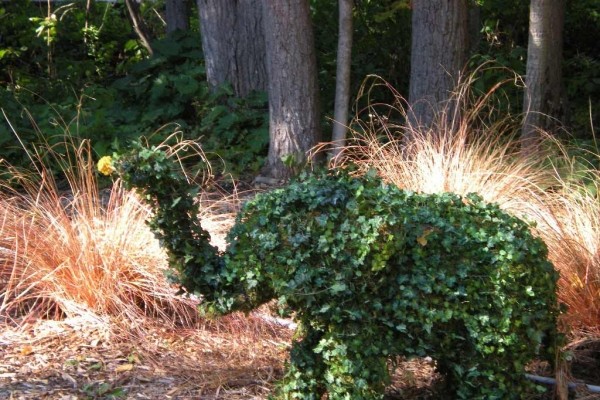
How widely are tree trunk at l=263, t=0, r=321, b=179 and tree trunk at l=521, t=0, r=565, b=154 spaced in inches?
74.0

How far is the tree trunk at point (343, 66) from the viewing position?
758cm

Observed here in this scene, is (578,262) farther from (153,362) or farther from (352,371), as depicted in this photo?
(153,362)

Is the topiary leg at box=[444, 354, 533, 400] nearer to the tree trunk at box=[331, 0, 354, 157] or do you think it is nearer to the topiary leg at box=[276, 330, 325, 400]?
the topiary leg at box=[276, 330, 325, 400]

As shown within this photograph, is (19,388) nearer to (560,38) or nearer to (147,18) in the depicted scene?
(560,38)

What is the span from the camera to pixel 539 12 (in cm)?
725

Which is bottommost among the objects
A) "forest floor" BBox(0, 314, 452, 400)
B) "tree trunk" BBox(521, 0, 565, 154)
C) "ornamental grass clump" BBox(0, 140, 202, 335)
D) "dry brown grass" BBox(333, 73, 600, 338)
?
"forest floor" BBox(0, 314, 452, 400)

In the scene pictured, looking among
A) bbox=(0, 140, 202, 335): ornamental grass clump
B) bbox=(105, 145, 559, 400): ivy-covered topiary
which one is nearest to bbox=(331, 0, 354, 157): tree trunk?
bbox=(0, 140, 202, 335): ornamental grass clump

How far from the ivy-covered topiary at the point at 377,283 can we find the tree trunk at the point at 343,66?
13.5ft

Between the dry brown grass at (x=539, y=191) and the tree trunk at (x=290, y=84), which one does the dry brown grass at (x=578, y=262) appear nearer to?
the dry brown grass at (x=539, y=191)

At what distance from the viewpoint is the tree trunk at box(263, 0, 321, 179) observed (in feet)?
24.4

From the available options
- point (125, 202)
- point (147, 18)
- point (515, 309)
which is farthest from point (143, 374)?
point (147, 18)

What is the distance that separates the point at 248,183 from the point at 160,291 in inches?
120

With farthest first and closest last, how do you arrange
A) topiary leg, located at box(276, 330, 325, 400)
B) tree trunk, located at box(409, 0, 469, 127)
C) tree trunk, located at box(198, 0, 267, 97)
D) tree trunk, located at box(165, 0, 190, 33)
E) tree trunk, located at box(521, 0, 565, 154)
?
tree trunk, located at box(165, 0, 190, 33), tree trunk, located at box(198, 0, 267, 97), tree trunk, located at box(409, 0, 469, 127), tree trunk, located at box(521, 0, 565, 154), topiary leg, located at box(276, 330, 325, 400)

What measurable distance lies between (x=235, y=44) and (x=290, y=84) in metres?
1.78
